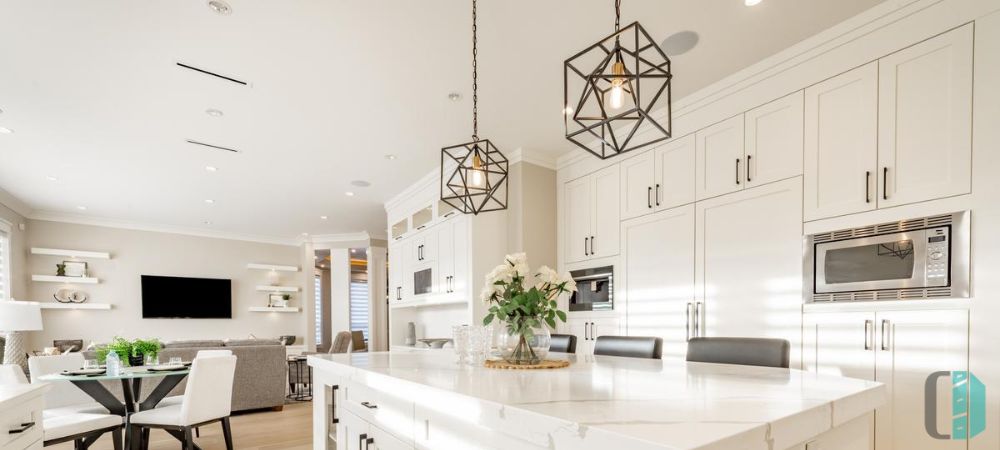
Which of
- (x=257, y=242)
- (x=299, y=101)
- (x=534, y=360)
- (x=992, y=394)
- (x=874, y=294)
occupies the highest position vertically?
(x=299, y=101)

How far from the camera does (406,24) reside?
2.56m

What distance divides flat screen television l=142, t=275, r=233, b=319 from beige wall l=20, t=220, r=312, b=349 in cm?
11

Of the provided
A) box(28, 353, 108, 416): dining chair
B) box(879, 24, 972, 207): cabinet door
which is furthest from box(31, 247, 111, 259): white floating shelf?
box(879, 24, 972, 207): cabinet door

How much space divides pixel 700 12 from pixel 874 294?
1.64m

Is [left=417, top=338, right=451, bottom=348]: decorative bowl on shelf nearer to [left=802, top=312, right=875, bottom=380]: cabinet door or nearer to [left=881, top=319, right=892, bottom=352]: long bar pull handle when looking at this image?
[left=802, top=312, right=875, bottom=380]: cabinet door

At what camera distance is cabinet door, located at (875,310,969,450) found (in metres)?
2.15

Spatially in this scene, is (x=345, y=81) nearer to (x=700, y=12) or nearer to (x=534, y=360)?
(x=700, y=12)

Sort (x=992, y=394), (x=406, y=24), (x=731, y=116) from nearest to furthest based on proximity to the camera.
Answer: (x=992, y=394)
(x=406, y=24)
(x=731, y=116)

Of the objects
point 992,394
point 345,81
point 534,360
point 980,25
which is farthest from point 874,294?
point 345,81

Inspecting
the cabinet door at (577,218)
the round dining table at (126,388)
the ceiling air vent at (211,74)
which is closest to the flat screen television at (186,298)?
the round dining table at (126,388)

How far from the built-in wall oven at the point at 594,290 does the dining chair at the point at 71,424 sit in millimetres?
3261

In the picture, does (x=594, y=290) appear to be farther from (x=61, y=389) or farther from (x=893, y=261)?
(x=61, y=389)

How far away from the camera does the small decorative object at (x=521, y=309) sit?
5.54 ft

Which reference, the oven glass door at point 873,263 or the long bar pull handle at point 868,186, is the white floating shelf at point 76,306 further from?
the long bar pull handle at point 868,186
